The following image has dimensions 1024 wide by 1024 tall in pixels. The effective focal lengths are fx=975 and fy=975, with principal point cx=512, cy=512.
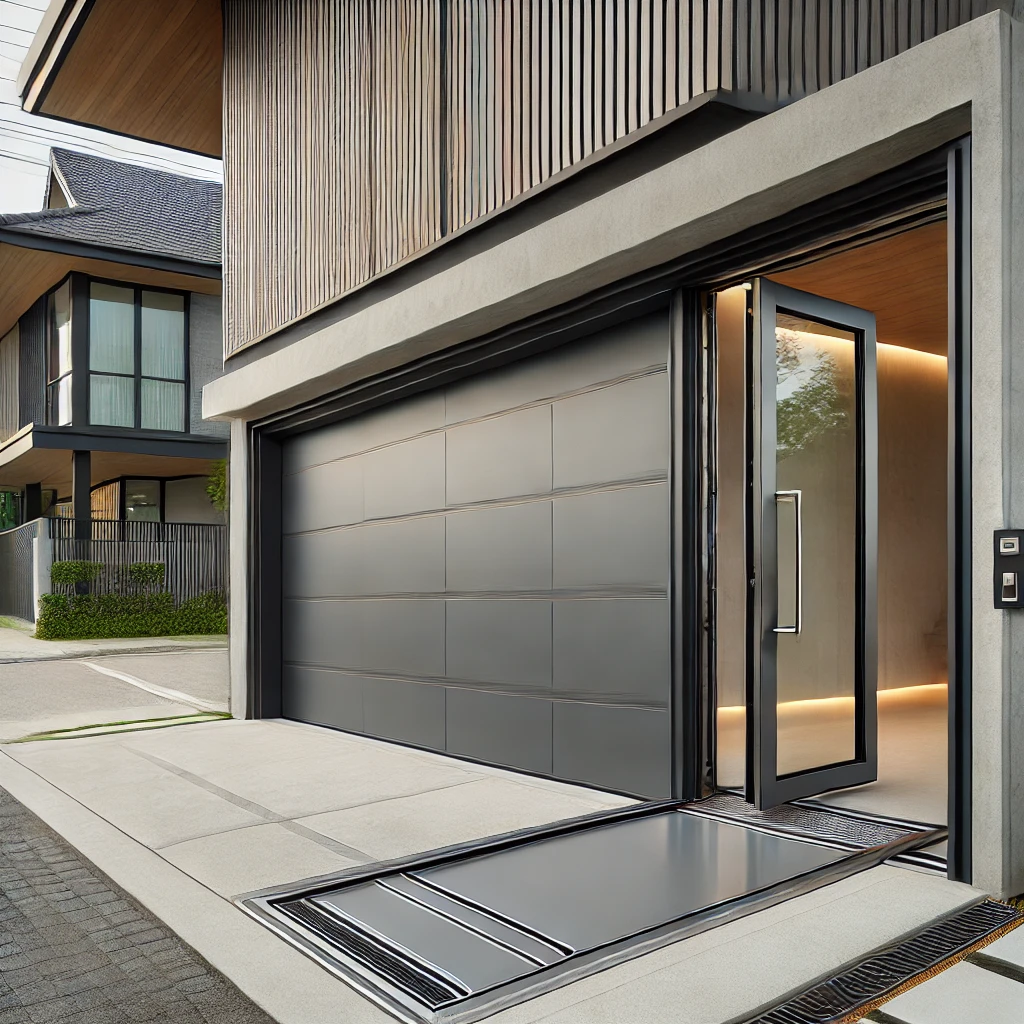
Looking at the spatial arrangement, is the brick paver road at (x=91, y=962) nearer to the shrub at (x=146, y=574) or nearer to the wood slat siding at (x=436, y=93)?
the wood slat siding at (x=436, y=93)

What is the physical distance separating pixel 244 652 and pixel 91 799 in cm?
348

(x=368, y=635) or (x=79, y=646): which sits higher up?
(x=368, y=635)

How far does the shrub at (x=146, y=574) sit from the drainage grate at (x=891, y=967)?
1712cm

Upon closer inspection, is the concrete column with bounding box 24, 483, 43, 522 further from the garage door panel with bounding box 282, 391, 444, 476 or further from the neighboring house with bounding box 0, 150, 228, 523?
the garage door panel with bounding box 282, 391, 444, 476

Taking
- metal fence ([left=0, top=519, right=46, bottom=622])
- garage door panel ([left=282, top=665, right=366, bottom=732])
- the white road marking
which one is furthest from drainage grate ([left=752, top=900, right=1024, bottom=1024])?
metal fence ([left=0, top=519, right=46, bottom=622])

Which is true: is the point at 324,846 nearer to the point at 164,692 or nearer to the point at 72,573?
the point at 164,692

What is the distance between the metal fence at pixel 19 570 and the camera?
59.7ft

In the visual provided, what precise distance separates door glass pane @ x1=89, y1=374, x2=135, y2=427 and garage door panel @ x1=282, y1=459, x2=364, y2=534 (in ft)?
35.9

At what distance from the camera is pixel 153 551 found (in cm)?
1841

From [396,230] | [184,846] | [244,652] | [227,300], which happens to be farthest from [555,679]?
[227,300]

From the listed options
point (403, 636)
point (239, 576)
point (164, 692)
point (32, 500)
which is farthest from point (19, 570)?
point (403, 636)

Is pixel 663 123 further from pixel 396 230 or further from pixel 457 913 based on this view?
pixel 457 913

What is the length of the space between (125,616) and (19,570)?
135 inches

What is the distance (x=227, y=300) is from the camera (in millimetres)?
9414
